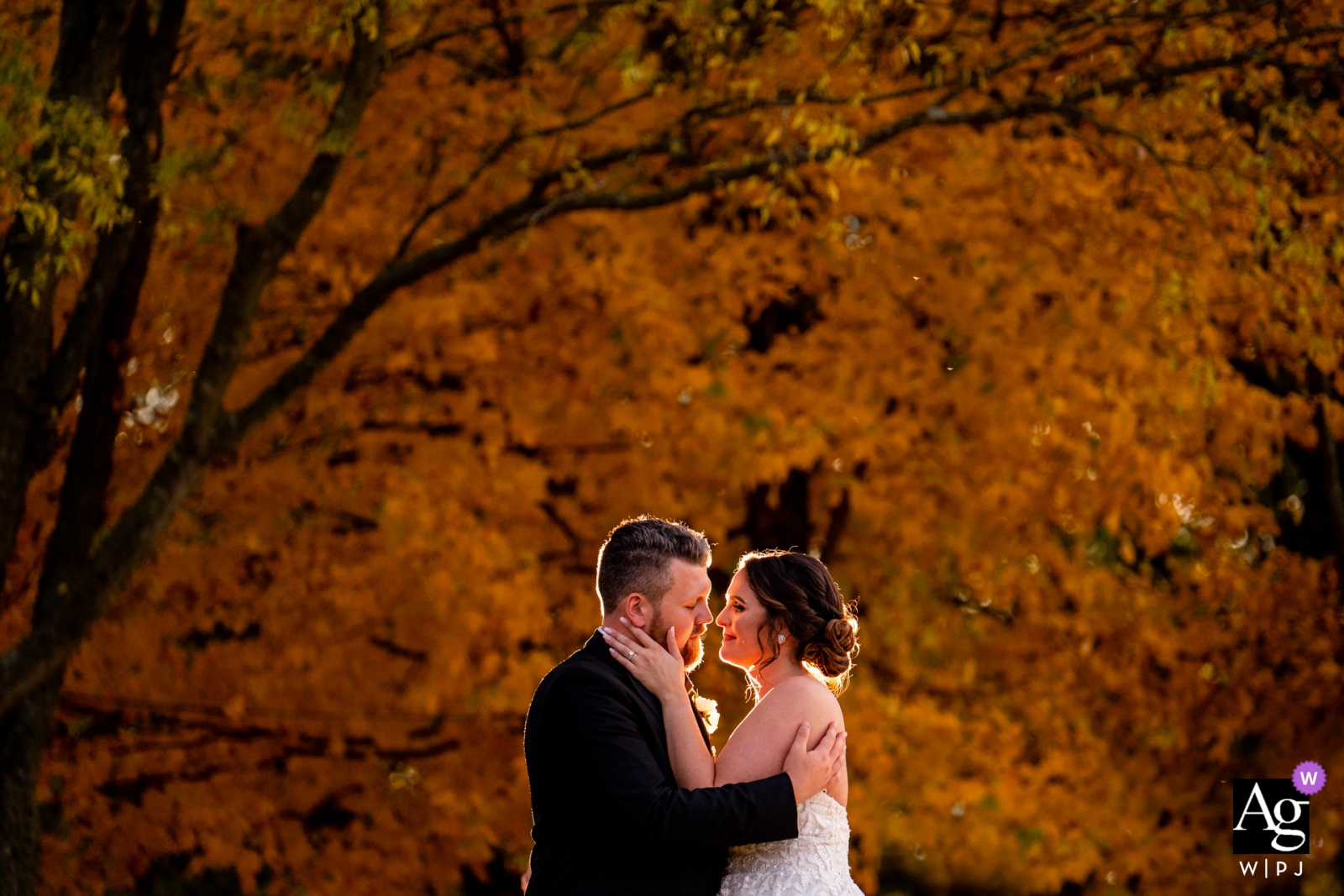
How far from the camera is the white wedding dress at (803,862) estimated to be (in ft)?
13.5

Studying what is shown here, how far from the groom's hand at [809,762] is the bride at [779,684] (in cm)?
4

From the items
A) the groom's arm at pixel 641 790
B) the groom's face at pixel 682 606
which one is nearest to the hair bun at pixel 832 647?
the groom's face at pixel 682 606

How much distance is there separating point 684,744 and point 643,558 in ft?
1.64

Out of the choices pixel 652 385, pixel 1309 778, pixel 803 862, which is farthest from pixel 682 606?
pixel 1309 778

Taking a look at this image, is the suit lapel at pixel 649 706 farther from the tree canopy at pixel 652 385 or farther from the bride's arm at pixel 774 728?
the tree canopy at pixel 652 385

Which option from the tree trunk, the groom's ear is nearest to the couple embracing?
the groom's ear

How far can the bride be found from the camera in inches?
154

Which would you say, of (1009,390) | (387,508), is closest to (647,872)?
(387,508)

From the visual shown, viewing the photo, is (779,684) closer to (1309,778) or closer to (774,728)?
(774,728)

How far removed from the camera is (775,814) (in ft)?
12.5

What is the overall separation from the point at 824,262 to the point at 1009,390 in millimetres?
1597

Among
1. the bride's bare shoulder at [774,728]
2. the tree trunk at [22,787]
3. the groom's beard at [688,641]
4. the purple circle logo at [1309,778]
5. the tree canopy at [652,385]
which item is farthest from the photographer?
the purple circle logo at [1309,778]

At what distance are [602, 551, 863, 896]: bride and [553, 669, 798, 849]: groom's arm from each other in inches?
5.5

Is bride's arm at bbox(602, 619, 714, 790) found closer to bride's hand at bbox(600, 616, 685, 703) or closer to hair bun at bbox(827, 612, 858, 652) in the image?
bride's hand at bbox(600, 616, 685, 703)
